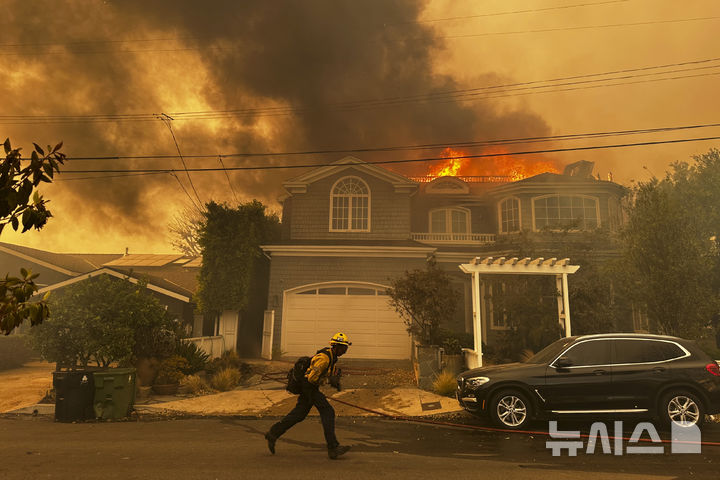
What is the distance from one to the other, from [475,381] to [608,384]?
221cm

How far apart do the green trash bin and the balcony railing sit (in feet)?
44.0

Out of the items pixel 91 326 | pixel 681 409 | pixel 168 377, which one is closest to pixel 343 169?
pixel 168 377

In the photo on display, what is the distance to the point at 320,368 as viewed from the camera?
636 centimetres

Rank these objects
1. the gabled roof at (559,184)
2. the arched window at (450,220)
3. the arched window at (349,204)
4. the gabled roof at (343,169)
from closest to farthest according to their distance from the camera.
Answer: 1. the gabled roof at (343,169)
2. the arched window at (349,204)
3. the gabled roof at (559,184)
4. the arched window at (450,220)

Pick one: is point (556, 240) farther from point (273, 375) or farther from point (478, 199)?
point (273, 375)

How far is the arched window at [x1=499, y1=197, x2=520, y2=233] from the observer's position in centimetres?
2131

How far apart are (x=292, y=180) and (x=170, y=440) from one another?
1370 cm

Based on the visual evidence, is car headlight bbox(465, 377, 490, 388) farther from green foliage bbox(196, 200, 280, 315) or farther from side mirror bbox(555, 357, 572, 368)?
green foliage bbox(196, 200, 280, 315)

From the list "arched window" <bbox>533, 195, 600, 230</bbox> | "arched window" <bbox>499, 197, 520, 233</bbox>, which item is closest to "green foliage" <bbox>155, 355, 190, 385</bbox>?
"arched window" <bbox>499, 197, 520, 233</bbox>

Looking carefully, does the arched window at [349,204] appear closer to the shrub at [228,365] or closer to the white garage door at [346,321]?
the white garage door at [346,321]

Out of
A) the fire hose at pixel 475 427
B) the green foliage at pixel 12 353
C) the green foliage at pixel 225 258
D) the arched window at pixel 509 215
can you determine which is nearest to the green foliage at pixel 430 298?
the fire hose at pixel 475 427

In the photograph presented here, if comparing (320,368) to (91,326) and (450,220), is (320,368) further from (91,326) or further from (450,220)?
(450,220)

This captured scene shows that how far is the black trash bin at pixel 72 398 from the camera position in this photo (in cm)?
898

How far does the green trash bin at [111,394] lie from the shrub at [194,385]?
2197 mm
